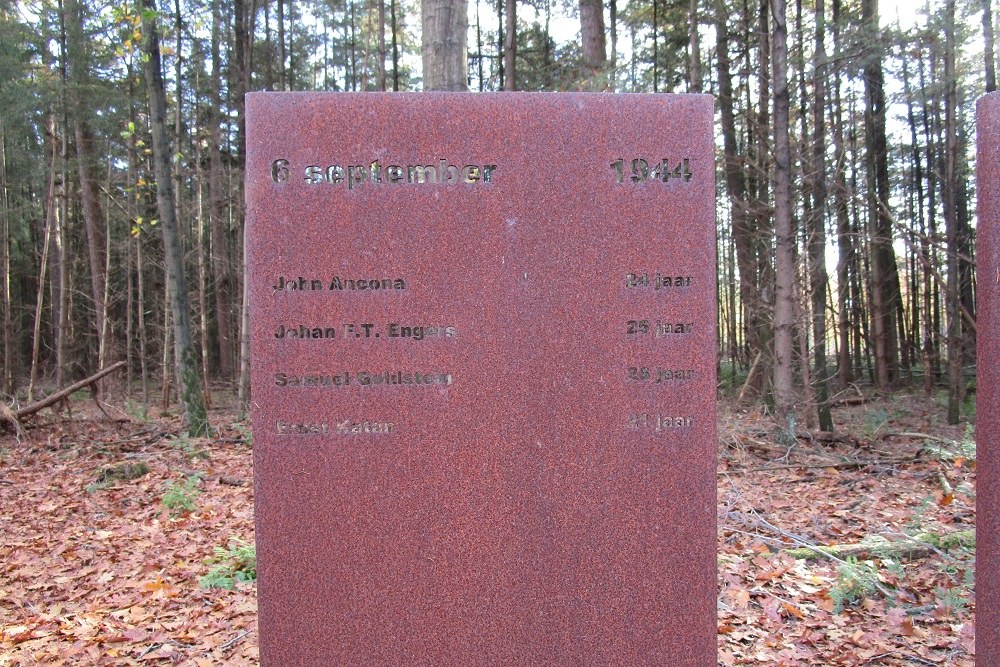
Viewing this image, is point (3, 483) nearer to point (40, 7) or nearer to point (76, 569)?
point (76, 569)

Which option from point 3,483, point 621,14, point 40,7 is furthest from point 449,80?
point 40,7

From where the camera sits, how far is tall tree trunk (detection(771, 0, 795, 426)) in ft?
31.9

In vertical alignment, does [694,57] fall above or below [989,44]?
below

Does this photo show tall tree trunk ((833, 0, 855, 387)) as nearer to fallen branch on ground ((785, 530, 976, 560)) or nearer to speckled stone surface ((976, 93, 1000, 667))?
fallen branch on ground ((785, 530, 976, 560))

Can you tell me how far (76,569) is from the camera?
5.90m

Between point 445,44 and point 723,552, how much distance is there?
431 cm

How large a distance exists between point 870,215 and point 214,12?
53.3 feet

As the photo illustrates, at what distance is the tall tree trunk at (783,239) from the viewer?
31.9ft

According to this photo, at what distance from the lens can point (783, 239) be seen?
31.8 feet

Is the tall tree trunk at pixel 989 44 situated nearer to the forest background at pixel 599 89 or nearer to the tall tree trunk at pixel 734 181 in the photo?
the forest background at pixel 599 89

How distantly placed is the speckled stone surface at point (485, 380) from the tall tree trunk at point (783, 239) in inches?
296

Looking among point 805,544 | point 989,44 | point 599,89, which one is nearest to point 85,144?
point 599,89

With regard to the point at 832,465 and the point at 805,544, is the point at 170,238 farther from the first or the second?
the point at 832,465

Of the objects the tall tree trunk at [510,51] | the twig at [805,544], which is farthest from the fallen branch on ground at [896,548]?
the tall tree trunk at [510,51]
